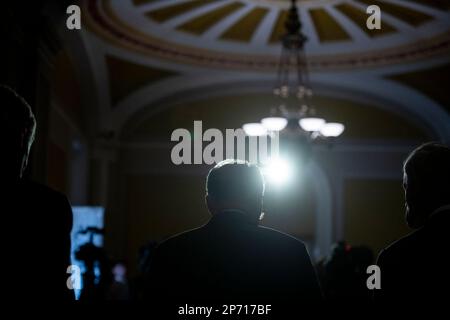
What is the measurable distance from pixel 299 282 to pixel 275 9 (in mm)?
7379

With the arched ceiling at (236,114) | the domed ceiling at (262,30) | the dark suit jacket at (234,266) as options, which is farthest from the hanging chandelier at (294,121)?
the dark suit jacket at (234,266)

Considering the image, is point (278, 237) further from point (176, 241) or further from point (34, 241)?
point (34, 241)

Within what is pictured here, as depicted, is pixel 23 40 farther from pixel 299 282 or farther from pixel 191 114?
pixel 191 114

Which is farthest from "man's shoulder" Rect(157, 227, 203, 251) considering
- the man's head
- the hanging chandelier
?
the hanging chandelier

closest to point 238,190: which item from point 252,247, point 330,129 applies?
point 252,247

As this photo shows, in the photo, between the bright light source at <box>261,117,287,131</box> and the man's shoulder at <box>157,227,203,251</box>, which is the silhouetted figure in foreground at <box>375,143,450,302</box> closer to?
the man's shoulder at <box>157,227,203,251</box>

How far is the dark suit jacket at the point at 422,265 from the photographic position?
87.4 inches

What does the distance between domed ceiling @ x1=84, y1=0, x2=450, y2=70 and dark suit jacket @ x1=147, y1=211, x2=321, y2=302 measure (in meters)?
6.79

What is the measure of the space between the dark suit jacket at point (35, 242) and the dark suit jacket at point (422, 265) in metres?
0.98

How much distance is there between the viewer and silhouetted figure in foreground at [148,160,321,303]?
2344 mm

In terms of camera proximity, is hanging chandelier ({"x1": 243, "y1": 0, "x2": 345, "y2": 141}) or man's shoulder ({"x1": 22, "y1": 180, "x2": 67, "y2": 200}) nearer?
man's shoulder ({"x1": 22, "y1": 180, "x2": 67, "y2": 200})

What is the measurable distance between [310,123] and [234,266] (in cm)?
541

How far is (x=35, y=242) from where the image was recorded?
1966mm
